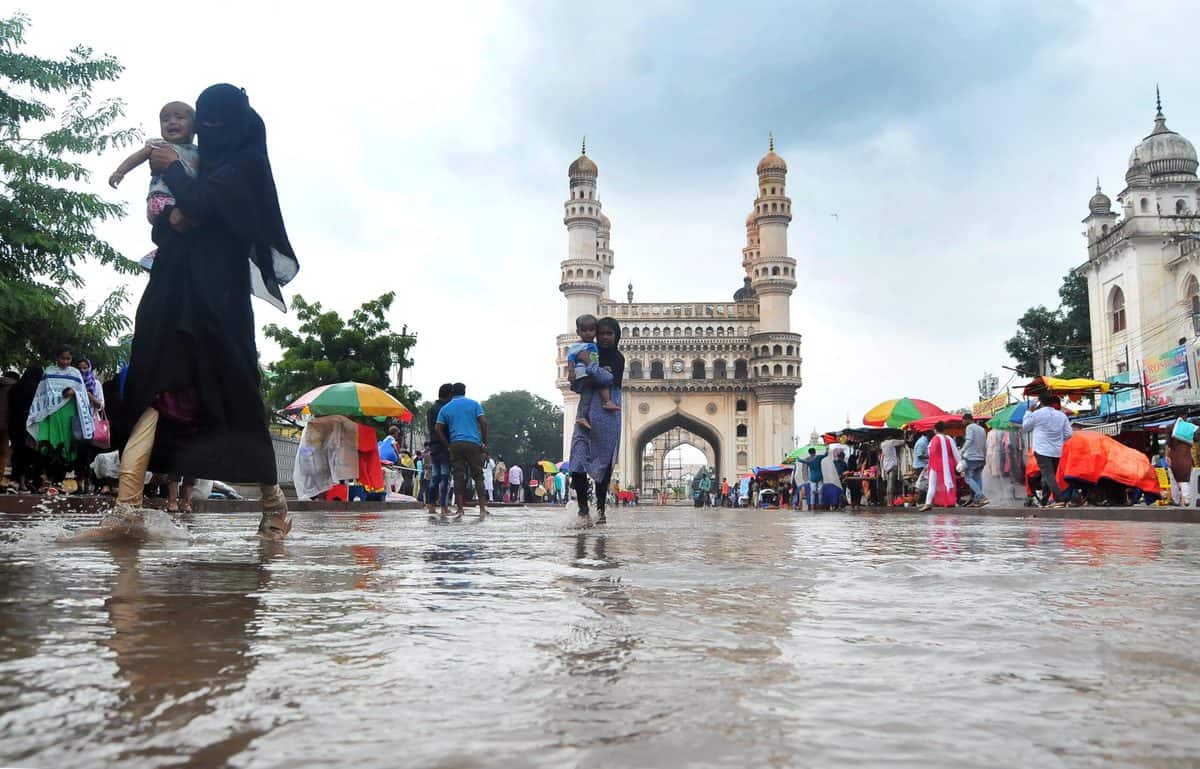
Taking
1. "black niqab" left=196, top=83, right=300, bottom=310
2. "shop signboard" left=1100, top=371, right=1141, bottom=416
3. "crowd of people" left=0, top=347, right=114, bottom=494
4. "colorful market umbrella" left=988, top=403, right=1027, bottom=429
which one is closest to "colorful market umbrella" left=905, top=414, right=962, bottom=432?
"colorful market umbrella" left=988, top=403, right=1027, bottom=429

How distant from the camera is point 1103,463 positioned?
9102 millimetres

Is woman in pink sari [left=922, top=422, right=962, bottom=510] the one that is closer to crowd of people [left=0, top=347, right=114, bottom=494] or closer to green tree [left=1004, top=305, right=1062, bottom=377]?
crowd of people [left=0, top=347, right=114, bottom=494]

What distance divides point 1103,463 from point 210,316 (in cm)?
833

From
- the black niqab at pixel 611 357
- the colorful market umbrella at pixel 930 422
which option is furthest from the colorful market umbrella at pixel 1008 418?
the black niqab at pixel 611 357

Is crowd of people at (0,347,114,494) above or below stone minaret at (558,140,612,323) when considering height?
below

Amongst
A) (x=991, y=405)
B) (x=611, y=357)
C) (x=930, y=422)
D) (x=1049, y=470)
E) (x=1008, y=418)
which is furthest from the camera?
(x=991, y=405)

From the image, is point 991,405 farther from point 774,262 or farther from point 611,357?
point 611,357

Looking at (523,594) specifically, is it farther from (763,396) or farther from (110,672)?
(763,396)

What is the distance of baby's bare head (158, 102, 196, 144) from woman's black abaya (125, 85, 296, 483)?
7cm

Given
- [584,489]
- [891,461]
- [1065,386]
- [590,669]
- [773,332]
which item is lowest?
[590,669]

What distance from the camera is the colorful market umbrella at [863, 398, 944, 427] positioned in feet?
47.3

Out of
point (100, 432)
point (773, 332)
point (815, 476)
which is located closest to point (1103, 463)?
point (815, 476)

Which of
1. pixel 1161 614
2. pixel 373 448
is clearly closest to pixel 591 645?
pixel 1161 614

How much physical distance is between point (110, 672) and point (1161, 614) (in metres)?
1.39
